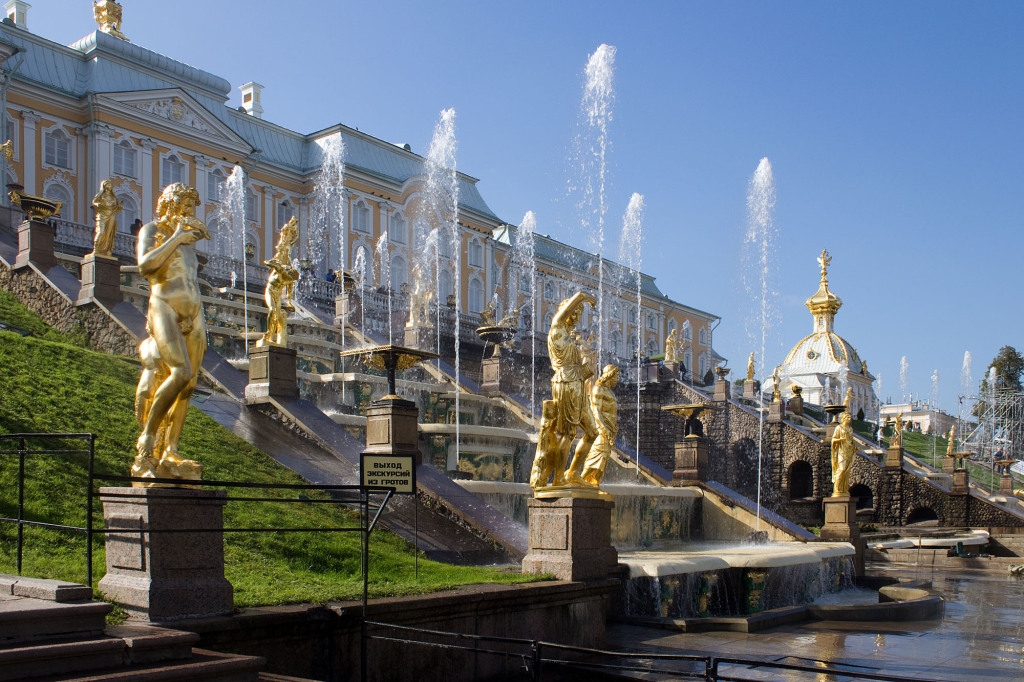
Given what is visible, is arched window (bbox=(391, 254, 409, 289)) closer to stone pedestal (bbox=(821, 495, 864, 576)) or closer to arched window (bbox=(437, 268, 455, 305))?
arched window (bbox=(437, 268, 455, 305))

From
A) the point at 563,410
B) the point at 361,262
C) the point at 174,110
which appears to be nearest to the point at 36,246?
the point at 563,410

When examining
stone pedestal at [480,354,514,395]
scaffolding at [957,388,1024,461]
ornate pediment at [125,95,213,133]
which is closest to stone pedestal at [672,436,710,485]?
stone pedestal at [480,354,514,395]

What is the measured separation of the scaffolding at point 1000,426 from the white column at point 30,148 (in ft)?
203

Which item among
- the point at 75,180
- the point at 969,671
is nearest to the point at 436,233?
the point at 75,180

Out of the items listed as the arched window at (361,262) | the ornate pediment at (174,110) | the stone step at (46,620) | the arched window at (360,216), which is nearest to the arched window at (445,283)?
the arched window at (361,262)

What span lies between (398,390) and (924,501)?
2166 centimetres

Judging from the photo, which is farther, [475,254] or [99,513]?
[475,254]

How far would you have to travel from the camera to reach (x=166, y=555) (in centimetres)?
652

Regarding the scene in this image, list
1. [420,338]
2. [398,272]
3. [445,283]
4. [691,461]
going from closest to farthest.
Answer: [691,461], [420,338], [398,272], [445,283]

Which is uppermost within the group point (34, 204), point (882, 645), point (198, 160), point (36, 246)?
point (198, 160)

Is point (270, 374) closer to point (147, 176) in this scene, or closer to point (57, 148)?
point (57, 148)

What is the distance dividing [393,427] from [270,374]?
2.47 m

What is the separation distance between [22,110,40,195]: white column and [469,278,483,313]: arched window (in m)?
26.2

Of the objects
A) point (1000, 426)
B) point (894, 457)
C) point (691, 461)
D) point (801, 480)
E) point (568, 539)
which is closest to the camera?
point (568, 539)
